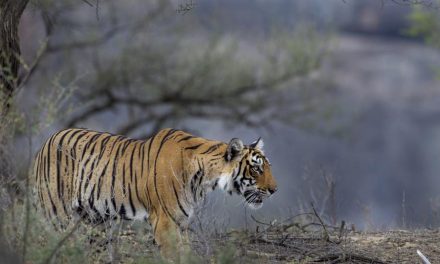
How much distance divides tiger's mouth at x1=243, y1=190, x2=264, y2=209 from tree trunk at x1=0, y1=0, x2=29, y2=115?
2084mm

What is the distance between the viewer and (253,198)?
7727mm

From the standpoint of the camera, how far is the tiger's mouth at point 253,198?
771 cm

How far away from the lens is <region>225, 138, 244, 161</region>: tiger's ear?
759 cm

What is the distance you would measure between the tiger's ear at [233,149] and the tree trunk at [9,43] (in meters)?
1.84

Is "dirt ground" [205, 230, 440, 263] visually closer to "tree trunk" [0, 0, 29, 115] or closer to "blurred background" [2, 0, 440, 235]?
"tree trunk" [0, 0, 29, 115]

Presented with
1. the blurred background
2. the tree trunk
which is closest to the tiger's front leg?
the tree trunk

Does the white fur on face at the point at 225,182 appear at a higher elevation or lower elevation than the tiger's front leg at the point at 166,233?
higher

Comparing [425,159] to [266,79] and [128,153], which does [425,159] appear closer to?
[266,79]

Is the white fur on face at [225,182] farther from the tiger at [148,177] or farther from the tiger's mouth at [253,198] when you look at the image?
the tiger's mouth at [253,198]

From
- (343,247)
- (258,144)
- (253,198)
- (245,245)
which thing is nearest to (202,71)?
(258,144)

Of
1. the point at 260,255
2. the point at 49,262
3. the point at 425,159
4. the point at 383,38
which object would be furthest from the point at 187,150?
the point at 383,38

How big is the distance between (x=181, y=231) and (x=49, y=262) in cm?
171

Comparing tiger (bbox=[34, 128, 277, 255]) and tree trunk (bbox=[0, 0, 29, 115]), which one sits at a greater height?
tree trunk (bbox=[0, 0, 29, 115])

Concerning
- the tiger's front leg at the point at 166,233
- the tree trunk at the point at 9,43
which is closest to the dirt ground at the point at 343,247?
the tiger's front leg at the point at 166,233
